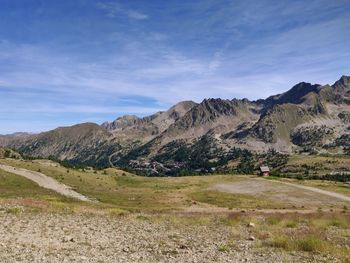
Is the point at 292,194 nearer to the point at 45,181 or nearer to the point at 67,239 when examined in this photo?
the point at 45,181

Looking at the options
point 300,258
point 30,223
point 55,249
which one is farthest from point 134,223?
point 300,258

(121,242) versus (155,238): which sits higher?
(121,242)

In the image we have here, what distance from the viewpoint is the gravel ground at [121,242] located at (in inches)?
813

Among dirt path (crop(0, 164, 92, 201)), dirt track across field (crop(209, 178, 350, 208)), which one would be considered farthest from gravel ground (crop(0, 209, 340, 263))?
dirt track across field (crop(209, 178, 350, 208))

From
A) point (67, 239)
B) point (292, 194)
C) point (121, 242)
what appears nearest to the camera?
point (67, 239)

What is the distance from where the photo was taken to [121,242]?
81.6 ft

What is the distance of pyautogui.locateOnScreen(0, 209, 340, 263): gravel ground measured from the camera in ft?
67.8

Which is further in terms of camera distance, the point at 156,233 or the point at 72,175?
the point at 72,175

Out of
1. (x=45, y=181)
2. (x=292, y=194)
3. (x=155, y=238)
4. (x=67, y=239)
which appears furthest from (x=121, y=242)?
(x=292, y=194)

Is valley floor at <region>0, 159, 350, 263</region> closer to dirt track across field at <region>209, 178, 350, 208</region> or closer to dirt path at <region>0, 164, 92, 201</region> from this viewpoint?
dirt path at <region>0, 164, 92, 201</region>

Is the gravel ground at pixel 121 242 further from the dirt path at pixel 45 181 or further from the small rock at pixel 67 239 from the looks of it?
the dirt path at pixel 45 181

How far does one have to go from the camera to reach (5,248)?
2156cm

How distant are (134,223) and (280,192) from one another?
7722cm

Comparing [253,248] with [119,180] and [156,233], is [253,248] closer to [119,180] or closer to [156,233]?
[156,233]
